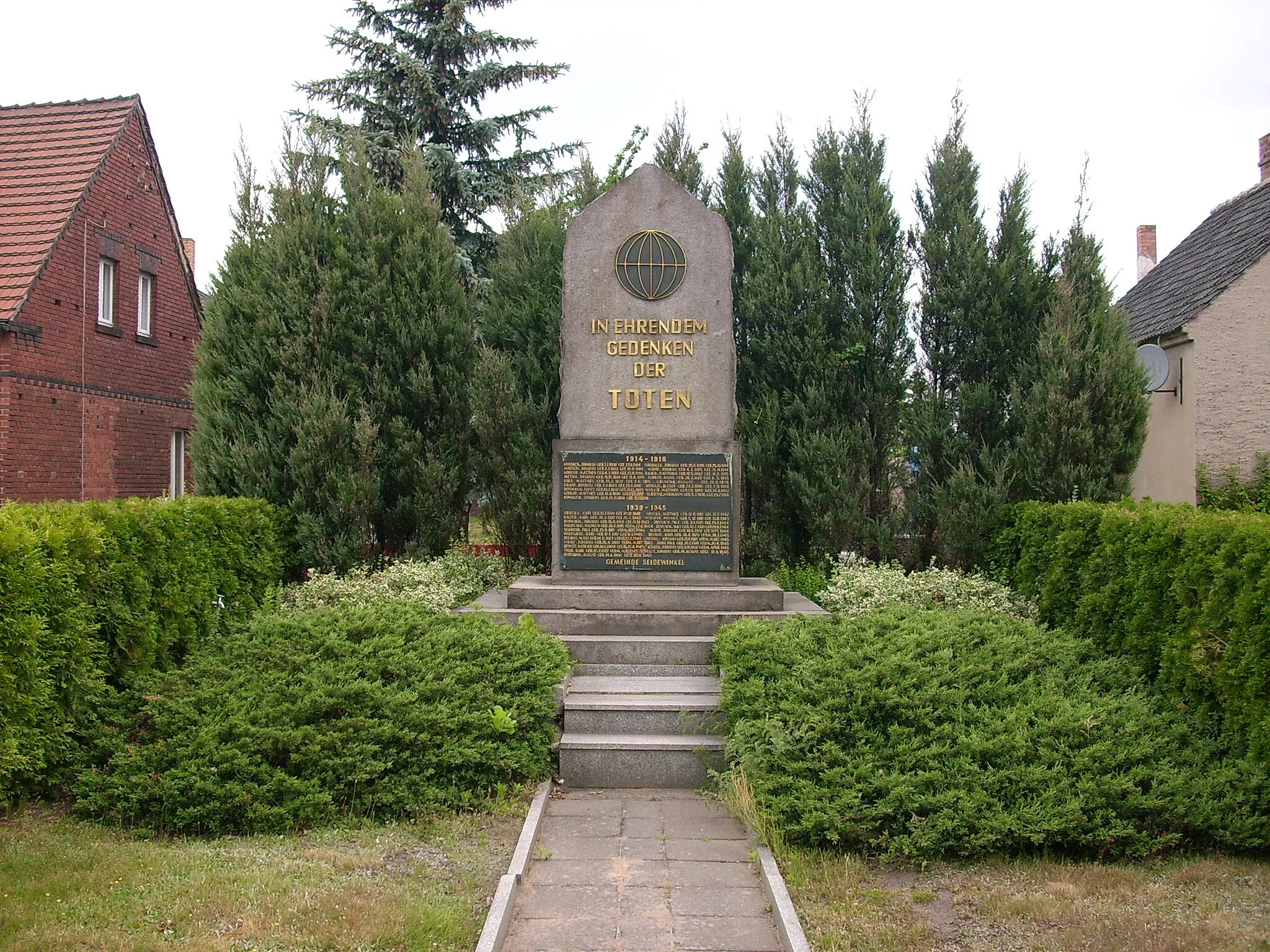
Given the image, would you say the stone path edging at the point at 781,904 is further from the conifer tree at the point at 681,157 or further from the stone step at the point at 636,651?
the conifer tree at the point at 681,157

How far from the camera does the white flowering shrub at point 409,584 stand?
9.45m

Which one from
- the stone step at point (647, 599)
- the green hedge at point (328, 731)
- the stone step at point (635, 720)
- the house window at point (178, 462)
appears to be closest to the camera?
the green hedge at point (328, 731)

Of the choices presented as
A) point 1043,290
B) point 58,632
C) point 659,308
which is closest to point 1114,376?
point 1043,290

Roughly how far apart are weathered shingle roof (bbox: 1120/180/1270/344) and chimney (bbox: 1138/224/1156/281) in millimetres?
8453

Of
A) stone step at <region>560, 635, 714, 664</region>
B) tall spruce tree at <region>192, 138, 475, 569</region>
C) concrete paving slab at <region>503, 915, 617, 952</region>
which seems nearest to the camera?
concrete paving slab at <region>503, 915, 617, 952</region>

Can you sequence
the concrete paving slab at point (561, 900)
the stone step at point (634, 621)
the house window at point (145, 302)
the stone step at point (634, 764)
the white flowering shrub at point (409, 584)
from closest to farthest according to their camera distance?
the concrete paving slab at point (561, 900)
the stone step at point (634, 764)
the stone step at point (634, 621)
the white flowering shrub at point (409, 584)
the house window at point (145, 302)

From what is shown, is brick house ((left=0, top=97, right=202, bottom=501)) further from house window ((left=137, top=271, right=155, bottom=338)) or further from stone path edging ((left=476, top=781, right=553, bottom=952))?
stone path edging ((left=476, top=781, right=553, bottom=952))

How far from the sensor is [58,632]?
5.84 m

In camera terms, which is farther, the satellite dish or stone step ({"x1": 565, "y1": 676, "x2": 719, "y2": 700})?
the satellite dish

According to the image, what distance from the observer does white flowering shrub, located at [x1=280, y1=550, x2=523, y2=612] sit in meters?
9.45

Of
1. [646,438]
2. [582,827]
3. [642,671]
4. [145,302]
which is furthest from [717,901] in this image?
[145,302]

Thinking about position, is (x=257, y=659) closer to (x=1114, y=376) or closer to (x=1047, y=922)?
(x=1047, y=922)

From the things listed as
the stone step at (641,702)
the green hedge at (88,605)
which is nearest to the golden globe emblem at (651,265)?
the stone step at (641,702)

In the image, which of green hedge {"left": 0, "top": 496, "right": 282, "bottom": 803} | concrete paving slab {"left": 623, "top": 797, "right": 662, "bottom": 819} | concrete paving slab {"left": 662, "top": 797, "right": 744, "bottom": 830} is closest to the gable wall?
concrete paving slab {"left": 662, "top": 797, "right": 744, "bottom": 830}
